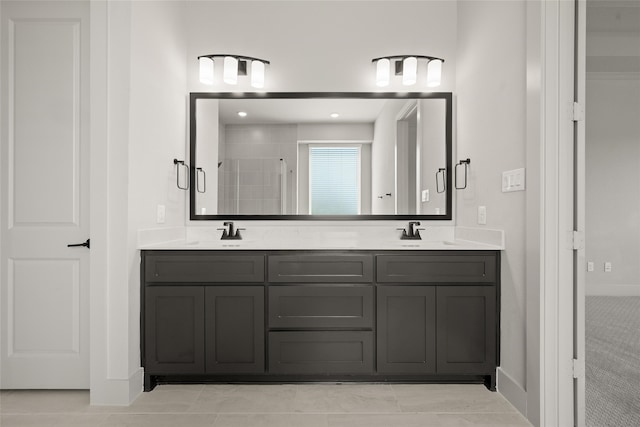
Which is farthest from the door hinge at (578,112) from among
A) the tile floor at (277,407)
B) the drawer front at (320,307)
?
the tile floor at (277,407)

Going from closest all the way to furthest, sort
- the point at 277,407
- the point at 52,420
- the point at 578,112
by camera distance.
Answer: the point at 578,112 → the point at 52,420 → the point at 277,407

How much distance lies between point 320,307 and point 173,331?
0.86 m

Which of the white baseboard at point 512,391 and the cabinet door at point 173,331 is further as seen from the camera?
the cabinet door at point 173,331

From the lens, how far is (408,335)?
238 cm

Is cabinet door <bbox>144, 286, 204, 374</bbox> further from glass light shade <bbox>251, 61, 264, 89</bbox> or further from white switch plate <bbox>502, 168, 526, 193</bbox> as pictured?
white switch plate <bbox>502, 168, 526, 193</bbox>

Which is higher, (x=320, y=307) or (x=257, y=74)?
(x=257, y=74)

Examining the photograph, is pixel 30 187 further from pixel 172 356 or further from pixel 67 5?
pixel 172 356

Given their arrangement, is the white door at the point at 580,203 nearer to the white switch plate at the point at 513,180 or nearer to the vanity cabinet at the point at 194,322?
the white switch plate at the point at 513,180

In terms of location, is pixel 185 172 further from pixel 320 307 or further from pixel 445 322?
pixel 445 322

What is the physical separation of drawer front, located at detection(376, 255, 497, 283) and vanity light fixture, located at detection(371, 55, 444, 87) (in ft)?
4.39

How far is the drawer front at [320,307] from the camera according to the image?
2.39 meters

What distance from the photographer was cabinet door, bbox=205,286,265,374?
2371 millimetres

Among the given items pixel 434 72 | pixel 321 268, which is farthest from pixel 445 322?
pixel 434 72

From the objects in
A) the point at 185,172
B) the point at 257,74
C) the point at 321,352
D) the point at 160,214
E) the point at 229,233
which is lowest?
the point at 321,352
